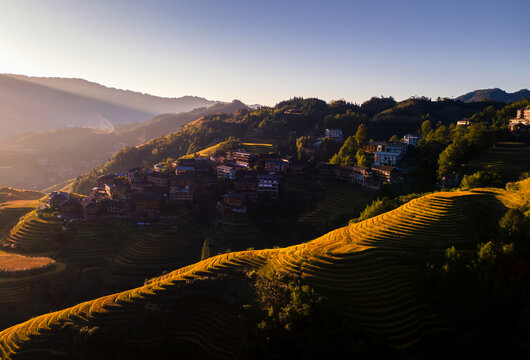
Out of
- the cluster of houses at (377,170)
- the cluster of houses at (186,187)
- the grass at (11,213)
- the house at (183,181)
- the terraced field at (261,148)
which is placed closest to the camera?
the grass at (11,213)

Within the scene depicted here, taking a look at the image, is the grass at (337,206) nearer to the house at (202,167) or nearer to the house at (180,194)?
the house at (180,194)

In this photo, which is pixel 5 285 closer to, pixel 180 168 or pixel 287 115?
pixel 180 168

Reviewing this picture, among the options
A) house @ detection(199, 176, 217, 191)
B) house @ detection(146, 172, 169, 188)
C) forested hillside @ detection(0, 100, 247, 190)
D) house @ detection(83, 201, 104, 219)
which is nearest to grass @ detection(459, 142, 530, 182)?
house @ detection(199, 176, 217, 191)

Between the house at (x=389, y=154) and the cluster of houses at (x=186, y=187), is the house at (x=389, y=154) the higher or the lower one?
the higher one

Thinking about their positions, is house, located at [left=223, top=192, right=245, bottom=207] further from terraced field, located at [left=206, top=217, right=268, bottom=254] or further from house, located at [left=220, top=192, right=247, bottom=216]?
terraced field, located at [left=206, top=217, right=268, bottom=254]

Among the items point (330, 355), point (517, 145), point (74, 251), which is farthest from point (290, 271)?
point (517, 145)

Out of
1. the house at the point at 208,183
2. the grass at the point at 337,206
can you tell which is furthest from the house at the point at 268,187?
the house at the point at 208,183
